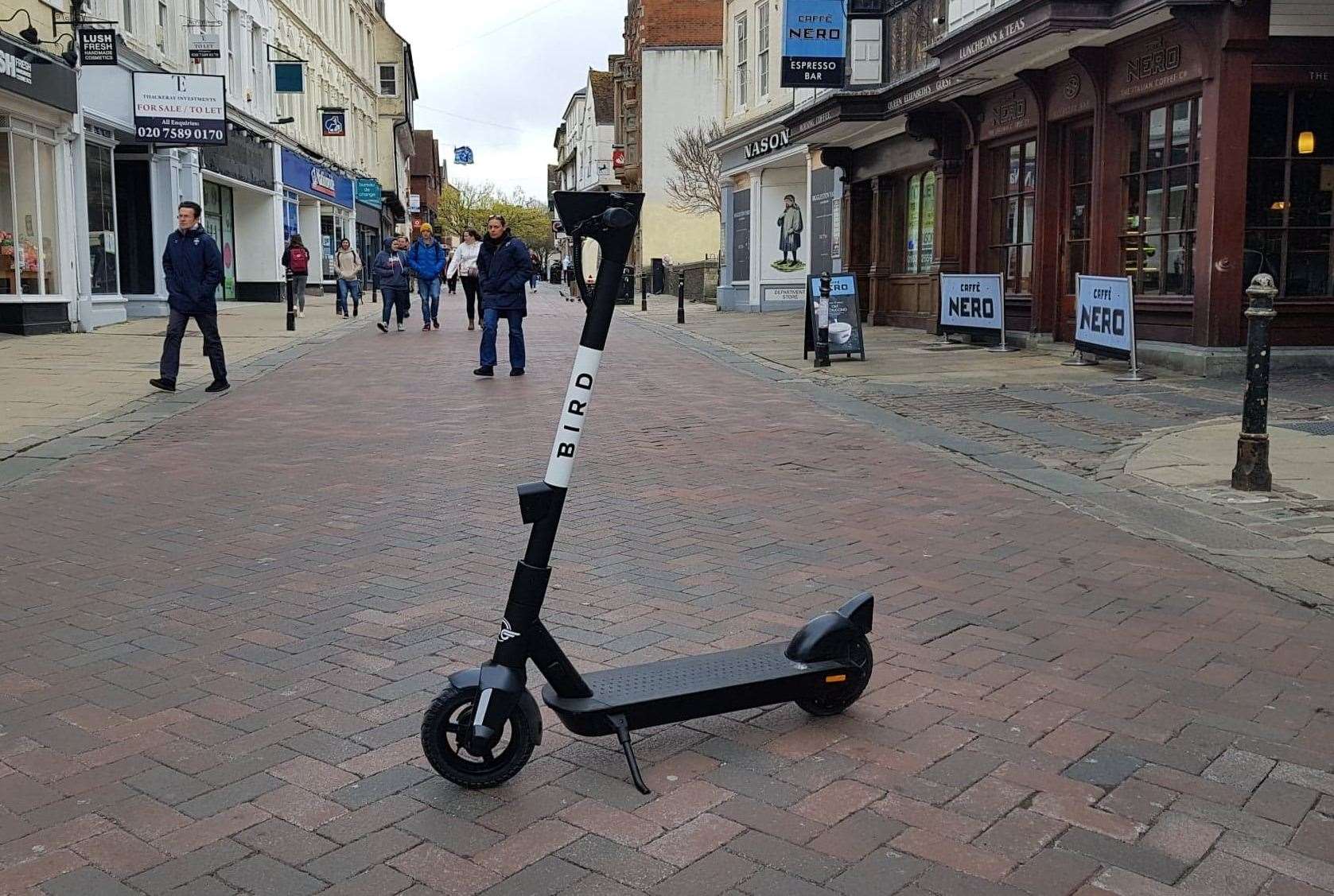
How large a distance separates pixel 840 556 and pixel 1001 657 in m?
1.52

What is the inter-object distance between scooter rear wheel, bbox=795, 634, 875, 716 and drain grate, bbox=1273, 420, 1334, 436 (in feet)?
21.1

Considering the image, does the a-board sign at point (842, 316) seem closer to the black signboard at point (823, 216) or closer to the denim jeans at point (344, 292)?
the black signboard at point (823, 216)

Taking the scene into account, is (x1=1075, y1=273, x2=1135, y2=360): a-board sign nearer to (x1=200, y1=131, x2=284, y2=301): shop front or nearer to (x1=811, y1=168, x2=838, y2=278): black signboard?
(x1=811, y1=168, x2=838, y2=278): black signboard

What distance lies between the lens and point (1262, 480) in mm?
7012

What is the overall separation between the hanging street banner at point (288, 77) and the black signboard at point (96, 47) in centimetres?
1354

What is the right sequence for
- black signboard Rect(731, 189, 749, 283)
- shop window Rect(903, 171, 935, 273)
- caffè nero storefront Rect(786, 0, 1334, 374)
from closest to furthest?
caffè nero storefront Rect(786, 0, 1334, 374) < shop window Rect(903, 171, 935, 273) < black signboard Rect(731, 189, 749, 283)

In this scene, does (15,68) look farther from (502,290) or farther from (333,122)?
(333,122)

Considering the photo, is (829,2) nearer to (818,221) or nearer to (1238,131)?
(818,221)

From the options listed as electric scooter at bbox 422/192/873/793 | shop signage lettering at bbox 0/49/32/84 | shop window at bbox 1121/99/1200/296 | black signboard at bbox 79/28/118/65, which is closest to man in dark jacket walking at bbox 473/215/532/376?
shop window at bbox 1121/99/1200/296

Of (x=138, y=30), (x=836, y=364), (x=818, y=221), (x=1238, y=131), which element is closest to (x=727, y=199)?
(x=818, y=221)

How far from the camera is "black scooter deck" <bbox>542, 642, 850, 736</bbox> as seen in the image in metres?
3.39

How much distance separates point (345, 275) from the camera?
26.6 meters

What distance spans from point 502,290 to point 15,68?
8.40 m

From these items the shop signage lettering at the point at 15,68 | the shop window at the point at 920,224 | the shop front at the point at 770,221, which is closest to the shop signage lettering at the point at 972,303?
the shop window at the point at 920,224
